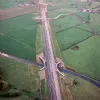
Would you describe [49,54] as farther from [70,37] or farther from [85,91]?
[85,91]

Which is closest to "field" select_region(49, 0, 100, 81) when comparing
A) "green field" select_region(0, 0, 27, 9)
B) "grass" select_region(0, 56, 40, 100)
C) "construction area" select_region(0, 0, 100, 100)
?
"construction area" select_region(0, 0, 100, 100)

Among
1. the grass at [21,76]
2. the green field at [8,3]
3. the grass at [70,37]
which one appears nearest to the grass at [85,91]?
the grass at [21,76]

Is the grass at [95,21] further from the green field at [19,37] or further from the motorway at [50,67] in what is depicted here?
the green field at [19,37]

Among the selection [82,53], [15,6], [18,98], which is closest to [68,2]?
[15,6]

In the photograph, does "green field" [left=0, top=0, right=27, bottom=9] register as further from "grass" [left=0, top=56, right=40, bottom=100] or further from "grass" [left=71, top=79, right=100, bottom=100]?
"grass" [left=71, top=79, right=100, bottom=100]

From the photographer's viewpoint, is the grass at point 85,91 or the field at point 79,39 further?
the field at point 79,39

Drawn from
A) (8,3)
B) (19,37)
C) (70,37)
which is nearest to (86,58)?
(70,37)

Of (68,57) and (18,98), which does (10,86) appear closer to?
(18,98)

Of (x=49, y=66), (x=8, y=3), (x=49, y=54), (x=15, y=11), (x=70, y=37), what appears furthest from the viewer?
(x=8, y=3)
